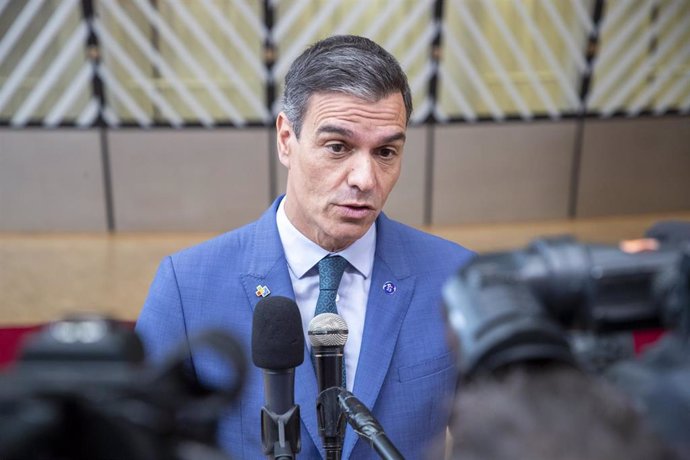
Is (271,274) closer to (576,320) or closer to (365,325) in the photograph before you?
(365,325)

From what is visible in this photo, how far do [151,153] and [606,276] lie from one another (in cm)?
569

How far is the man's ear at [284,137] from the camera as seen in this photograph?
154 cm

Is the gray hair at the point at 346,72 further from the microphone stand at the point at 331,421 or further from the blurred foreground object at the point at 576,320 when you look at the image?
the blurred foreground object at the point at 576,320

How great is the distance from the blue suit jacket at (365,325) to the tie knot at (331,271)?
0.07 metres

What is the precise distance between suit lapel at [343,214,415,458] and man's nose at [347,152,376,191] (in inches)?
8.7

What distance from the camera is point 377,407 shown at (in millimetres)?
1470

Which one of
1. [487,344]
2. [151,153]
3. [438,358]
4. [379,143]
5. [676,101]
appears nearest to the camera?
[487,344]

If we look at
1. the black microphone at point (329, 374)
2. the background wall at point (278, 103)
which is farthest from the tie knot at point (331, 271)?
the background wall at point (278, 103)

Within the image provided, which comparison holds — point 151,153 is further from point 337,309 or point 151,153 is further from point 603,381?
point 603,381

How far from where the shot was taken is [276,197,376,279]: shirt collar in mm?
1533

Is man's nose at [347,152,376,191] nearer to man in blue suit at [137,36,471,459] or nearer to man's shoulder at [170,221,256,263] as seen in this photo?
man in blue suit at [137,36,471,459]

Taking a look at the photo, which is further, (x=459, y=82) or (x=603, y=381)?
(x=459, y=82)

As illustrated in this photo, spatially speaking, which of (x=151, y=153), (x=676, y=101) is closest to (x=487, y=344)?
(x=151, y=153)

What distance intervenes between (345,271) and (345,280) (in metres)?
0.02
